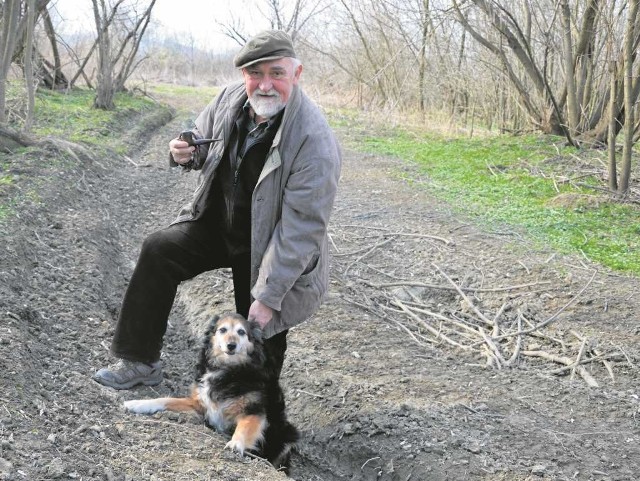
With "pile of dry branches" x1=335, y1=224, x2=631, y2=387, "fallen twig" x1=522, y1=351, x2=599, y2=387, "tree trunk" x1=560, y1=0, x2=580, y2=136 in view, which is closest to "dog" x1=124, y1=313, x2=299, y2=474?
"pile of dry branches" x1=335, y1=224, x2=631, y2=387

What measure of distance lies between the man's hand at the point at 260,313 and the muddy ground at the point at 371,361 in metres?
0.73

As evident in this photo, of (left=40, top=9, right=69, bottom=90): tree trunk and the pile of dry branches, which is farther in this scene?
(left=40, top=9, right=69, bottom=90): tree trunk

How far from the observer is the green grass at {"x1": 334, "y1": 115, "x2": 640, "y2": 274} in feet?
27.9

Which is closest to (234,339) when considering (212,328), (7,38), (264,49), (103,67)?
(212,328)

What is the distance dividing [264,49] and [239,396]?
78.8 inches

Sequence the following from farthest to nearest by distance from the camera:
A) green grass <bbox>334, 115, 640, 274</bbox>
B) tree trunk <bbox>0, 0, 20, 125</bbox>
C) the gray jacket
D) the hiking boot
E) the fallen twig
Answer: tree trunk <bbox>0, 0, 20, 125</bbox>
green grass <bbox>334, 115, 640, 274</bbox>
the fallen twig
the hiking boot
the gray jacket

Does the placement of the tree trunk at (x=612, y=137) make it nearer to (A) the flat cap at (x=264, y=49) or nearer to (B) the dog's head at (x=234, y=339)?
(A) the flat cap at (x=264, y=49)

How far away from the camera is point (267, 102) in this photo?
13.7 ft

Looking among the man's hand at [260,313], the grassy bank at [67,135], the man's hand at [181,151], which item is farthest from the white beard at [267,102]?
the grassy bank at [67,135]

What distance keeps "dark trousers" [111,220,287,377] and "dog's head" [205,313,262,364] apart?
0.55 ft

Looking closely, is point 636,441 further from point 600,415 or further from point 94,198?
point 94,198

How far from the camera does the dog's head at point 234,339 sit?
420 centimetres

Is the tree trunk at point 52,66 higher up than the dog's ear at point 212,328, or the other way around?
the tree trunk at point 52,66

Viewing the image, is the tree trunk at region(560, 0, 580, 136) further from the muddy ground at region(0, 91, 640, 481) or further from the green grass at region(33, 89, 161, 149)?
the green grass at region(33, 89, 161, 149)
